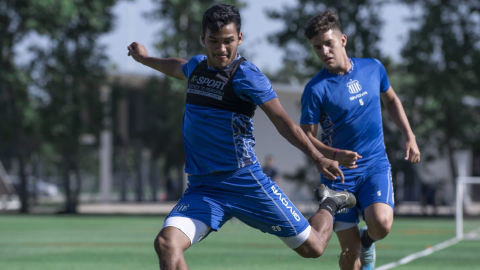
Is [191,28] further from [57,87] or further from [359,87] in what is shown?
[359,87]

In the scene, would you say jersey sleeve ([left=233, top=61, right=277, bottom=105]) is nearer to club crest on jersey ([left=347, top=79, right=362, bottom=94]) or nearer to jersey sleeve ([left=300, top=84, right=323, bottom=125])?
jersey sleeve ([left=300, top=84, right=323, bottom=125])

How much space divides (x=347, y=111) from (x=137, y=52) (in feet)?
6.49

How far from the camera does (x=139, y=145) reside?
54.6 meters

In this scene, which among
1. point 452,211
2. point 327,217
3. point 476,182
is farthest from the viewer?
point 452,211

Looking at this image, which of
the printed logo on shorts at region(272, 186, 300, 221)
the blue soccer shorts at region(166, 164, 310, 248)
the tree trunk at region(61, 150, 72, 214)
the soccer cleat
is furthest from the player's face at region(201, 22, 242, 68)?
the tree trunk at region(61, 150, 72, 214)

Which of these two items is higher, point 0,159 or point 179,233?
point 179,233

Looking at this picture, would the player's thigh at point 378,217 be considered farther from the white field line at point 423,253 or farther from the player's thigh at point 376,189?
the white field line at point 423,253

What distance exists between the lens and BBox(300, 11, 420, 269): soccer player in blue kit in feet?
23.7

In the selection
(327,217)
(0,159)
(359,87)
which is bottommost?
(0,159)

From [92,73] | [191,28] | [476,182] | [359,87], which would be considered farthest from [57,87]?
[359,87]

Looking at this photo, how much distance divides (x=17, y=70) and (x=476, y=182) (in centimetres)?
2271

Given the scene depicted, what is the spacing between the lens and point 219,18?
567 centimetres

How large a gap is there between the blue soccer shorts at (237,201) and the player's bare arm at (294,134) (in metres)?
0.42

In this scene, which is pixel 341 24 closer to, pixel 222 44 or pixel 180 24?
pixel 180 24
